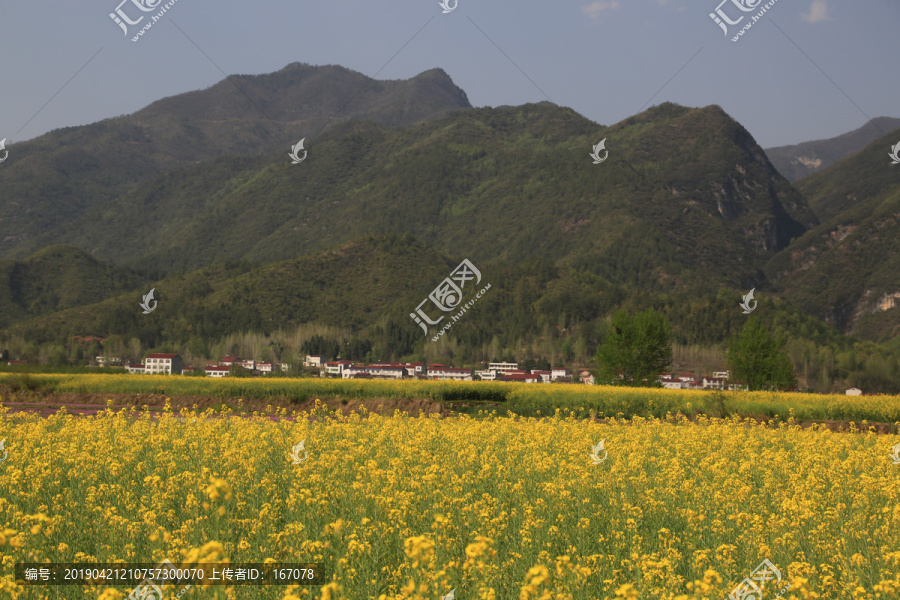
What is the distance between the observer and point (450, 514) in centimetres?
769

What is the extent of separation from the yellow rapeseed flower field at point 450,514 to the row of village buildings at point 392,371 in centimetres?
7007

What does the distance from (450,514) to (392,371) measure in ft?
277

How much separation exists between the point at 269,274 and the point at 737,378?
99931 mm

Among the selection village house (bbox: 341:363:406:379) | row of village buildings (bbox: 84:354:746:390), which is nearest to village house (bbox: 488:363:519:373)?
row of village buildings (bbox: 84:354:746:390)

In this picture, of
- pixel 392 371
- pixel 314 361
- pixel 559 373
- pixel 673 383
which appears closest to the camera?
pixel 392 371

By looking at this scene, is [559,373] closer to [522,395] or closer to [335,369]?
[335,369]

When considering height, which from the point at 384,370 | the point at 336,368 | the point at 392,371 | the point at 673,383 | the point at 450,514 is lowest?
the point at 673,383

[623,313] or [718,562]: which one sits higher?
[623,313]

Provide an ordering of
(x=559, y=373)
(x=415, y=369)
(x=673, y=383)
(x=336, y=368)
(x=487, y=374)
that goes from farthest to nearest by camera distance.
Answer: (x=559, y=373) → (x=487, y=374) → (x=673, y=383) → (x=415, y=369) → (x=336, y=368)

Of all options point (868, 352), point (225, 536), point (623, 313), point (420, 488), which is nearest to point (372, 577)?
point (225, 536)

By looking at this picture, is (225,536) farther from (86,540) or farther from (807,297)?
(807,297)

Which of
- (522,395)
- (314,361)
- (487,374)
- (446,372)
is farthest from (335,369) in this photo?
(522,395)

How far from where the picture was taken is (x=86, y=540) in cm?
776

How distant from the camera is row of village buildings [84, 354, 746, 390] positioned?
283 ft
